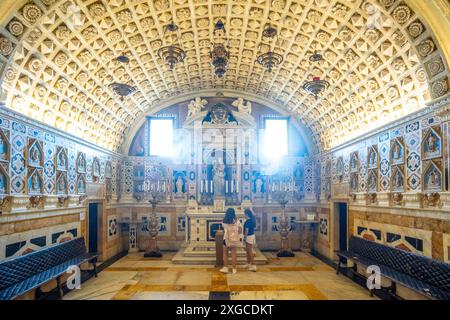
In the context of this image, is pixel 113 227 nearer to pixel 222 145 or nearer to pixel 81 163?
pixel 81 163

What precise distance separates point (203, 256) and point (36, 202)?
6.17m

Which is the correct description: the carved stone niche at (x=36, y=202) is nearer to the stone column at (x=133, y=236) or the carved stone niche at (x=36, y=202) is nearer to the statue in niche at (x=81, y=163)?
the statue in niche at (x=81, y=163)

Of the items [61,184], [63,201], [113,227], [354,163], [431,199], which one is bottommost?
[113,227]

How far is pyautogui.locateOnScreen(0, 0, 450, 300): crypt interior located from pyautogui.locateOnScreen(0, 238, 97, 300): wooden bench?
49 mm

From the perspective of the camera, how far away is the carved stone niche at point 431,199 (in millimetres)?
6910

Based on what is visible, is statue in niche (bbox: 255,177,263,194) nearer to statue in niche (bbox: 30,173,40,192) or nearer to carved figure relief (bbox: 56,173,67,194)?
carved figure relief (bbox: 56,173,67,194)

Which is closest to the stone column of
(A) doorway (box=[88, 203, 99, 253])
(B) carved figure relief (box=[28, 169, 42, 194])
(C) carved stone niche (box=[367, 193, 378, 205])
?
(A) doorway (box=[88, 203, 99, 253])

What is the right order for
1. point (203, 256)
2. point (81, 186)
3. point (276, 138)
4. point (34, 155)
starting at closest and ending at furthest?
point (34, 155)
point (81, 186)
point (203, 256)
point (276, 138)

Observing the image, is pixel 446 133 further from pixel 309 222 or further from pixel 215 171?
pixel 215 171

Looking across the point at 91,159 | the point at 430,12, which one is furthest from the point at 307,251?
the point at 430,12

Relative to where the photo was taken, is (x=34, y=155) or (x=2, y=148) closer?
(x=2, y=148)

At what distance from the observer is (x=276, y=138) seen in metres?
15.9

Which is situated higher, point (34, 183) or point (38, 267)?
point (34, 183)

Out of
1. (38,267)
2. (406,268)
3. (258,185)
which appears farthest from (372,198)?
(38,267)
